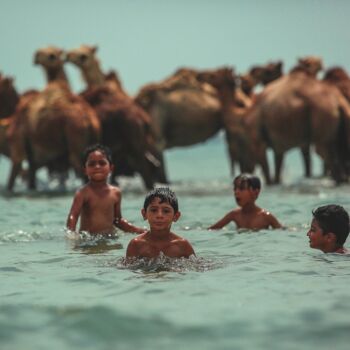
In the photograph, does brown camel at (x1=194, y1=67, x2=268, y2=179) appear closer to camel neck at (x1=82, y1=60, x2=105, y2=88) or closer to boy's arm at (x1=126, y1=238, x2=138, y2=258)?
camel neck at (x1=82, y1=60, x2=105, y2=88)

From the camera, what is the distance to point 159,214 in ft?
Answer: 20.8

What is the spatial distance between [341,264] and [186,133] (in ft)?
43.0

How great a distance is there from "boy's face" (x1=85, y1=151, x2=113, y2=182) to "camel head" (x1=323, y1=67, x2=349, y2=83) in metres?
10.5

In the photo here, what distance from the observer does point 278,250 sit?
7.33 m

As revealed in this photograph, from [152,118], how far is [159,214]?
12.6 meters

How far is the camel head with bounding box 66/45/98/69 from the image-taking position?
1794cm

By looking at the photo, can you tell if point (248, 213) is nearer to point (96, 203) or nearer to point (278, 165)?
point (96, 203)

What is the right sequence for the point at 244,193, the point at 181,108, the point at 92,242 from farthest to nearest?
the point at 181,108, the point at 244,193, the point at 92,242

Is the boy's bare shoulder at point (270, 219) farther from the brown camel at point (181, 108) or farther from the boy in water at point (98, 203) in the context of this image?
the brown camel at point (181, 108)

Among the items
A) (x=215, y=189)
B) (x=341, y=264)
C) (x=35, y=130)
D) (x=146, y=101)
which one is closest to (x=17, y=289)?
(x=341, y=264)

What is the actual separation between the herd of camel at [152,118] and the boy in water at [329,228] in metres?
8.19

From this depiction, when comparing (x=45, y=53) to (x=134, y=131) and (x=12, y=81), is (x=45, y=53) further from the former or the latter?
(x=12, y=81)

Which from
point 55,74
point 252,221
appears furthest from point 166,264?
point 55,74

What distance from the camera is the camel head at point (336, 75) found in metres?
18.2
